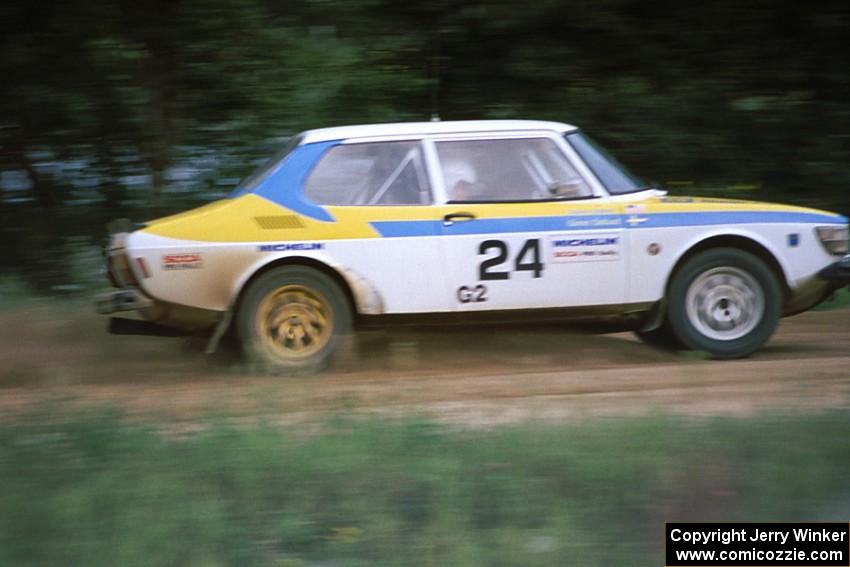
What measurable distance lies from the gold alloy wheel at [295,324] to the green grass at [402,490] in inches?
80.9

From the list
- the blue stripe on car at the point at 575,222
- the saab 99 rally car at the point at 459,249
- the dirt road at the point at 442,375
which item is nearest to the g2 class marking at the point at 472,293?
the saab 99 rally car at the point at 459,249

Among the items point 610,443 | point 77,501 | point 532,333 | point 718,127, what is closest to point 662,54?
point 718,127

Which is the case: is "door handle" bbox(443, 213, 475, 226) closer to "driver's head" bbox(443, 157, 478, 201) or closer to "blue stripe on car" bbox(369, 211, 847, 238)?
"blue stripe on car" bbox(369, 211, 847, 238)

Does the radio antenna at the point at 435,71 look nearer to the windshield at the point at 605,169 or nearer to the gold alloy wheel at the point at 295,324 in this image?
the windshield at the point at 605,169

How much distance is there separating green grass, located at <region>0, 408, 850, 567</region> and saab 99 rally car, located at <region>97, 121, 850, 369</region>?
2072mm

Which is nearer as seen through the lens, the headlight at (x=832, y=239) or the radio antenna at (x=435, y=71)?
the headlight at (x=832, y=239)

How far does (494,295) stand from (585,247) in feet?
2.18

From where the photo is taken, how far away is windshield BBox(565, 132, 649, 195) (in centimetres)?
756

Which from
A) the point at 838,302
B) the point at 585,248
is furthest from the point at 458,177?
the point at 838,302

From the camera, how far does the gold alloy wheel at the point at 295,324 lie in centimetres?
734

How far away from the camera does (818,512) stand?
4.60 metres

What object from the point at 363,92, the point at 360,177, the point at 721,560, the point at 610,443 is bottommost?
the point at 721,560

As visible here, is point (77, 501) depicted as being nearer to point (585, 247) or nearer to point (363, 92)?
point (585, 247)

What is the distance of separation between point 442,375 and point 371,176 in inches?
54.4
